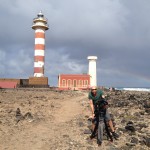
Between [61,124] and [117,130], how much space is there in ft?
10.3

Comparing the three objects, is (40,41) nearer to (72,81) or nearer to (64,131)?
(72,81)

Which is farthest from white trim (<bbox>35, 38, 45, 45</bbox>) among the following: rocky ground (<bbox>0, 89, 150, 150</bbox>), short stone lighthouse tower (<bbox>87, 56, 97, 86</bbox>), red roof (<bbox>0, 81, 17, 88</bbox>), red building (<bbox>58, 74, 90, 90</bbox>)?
rocky ground (<bbox>0, 89, 150, 150</bbox>)

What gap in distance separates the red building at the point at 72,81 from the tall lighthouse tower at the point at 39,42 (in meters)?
3.67

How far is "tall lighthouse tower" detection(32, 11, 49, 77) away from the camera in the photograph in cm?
5594

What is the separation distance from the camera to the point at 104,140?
1251 cm

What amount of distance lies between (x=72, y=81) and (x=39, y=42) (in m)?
9.16

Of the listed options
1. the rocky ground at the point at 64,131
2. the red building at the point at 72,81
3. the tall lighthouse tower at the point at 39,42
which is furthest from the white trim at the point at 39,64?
the rocky ground at the point at 64,131

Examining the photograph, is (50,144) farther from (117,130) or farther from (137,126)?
(137,126)

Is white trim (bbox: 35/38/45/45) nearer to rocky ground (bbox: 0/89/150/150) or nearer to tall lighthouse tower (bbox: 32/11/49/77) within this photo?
tall lighthouse tower (bbox: 32/11/49/77)

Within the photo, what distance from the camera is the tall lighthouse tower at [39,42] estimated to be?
55938 mm

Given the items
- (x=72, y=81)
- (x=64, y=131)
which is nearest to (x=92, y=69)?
(x=72, y=81)

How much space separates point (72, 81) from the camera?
56719mm

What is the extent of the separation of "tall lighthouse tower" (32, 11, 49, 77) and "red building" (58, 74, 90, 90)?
3.67m

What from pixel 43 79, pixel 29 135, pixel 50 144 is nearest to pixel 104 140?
pixel 50 144
